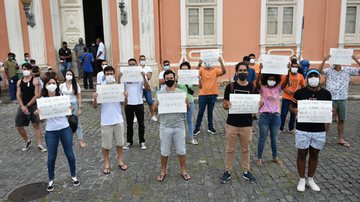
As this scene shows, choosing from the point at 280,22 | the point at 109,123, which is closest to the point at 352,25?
the point at 280,22

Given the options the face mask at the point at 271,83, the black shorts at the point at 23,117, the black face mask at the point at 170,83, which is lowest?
the black shorts at the point at 23,117

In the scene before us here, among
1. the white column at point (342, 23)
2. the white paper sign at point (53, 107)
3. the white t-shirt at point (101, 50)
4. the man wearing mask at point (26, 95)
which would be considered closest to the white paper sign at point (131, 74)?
the white paper sign at point (53, 107)

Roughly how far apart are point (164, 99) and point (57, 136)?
1748mm

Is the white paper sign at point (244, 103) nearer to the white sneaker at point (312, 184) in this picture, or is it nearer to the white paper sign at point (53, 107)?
the white sneaker at point (312, 184)

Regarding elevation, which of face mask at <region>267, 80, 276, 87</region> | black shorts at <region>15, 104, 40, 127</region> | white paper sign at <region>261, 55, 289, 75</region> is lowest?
black shorts at <region>15, 104, 40, 127</region>

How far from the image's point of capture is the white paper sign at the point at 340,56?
254 inches

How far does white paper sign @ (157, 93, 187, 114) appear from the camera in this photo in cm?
502

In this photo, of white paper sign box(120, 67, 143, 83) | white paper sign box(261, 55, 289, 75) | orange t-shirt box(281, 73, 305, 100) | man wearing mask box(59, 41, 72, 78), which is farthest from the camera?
man wearing mask box(59, 41, 72, 78)

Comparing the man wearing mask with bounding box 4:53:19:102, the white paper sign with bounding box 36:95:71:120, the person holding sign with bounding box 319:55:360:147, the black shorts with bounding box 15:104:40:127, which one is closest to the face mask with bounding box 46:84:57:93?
the white paper sign with bounding box 36:95:71:120

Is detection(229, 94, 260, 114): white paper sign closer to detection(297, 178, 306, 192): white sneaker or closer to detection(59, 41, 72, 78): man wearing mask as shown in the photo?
detection(297, 178, 306, 192): white sneaker

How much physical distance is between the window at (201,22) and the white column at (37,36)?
6.14 meters

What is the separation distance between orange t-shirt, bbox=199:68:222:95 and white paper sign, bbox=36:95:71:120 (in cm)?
340

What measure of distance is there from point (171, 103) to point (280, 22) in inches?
423

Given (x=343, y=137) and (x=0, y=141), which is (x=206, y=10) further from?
(x=0, y=141)
